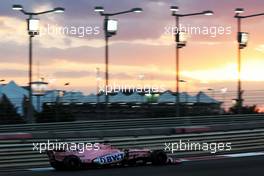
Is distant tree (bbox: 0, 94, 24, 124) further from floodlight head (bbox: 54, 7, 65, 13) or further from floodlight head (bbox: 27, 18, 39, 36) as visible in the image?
floodlight head (bbox: 54, 7, 65, 13)

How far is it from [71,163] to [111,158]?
1239 millimetres

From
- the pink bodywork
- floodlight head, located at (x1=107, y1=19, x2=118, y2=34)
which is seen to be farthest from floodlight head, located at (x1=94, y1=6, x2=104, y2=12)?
the pink bodywork

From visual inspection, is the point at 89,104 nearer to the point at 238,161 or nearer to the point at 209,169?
the point at 238,161

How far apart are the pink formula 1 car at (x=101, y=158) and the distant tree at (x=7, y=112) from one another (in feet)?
55.9

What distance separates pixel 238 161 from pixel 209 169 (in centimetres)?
318

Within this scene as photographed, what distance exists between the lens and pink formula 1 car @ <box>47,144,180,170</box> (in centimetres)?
1802

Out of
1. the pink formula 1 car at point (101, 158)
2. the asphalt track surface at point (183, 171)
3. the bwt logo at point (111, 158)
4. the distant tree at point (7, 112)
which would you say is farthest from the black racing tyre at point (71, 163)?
the distant tree at point (7, 112)

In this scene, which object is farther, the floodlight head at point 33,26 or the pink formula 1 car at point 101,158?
the floodlight head at point 33,26

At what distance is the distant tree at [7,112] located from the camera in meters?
35.3

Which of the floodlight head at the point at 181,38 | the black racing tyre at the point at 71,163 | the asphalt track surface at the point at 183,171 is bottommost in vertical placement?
the asphalt track surface at the point at 183,171

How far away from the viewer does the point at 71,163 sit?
18.1 m

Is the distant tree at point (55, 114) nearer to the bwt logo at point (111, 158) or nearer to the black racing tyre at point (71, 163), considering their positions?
the bwt logo at point (111, 158)

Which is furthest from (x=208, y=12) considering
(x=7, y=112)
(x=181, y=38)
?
(x=7, y=112)

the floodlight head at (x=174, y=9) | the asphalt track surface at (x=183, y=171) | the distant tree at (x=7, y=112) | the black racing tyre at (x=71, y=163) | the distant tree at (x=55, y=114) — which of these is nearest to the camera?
the asphalt track surface at (x=183, y=171)
